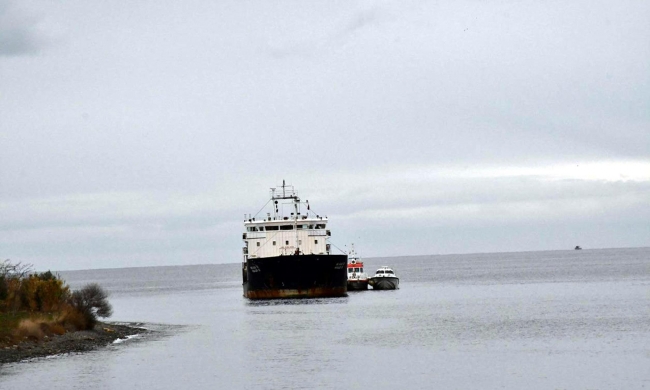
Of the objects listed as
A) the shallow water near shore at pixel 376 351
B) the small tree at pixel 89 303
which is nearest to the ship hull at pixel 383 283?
the shallow water near shore at pixel 376 351

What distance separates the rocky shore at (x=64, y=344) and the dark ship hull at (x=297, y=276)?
23954 millimetres

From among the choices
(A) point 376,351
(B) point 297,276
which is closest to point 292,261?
(B) point 297,276

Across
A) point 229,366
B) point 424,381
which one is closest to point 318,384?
point 424,381

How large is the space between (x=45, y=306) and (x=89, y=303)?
238cm

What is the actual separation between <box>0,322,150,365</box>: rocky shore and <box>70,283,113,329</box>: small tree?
2.32ft

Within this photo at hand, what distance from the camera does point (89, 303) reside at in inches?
2131

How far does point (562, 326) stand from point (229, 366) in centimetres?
2245

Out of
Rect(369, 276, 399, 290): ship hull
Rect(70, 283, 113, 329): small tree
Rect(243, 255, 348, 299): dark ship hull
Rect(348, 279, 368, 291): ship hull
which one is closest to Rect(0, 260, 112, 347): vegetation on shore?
Rect(70, 283, 113, 329): small tree

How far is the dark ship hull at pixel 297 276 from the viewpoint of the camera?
7856 centimetres

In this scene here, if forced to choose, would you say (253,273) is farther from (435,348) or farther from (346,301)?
(435,348)

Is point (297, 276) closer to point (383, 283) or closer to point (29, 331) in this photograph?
point (383, 283)

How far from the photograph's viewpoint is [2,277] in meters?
54.4

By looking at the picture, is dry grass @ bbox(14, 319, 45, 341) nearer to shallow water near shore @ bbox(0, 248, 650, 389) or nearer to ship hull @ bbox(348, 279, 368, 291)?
shallow water near shore @ bbox(0, 248, 650, 389)

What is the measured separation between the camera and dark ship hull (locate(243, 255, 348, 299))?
78.6 metres
